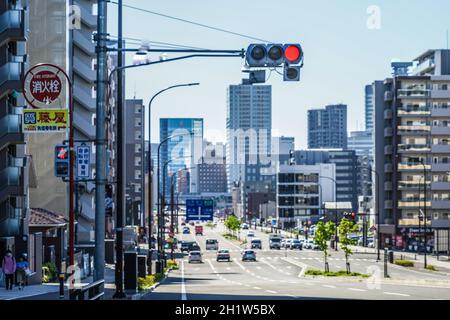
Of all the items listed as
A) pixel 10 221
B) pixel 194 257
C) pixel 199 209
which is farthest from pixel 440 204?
pixel 10 221

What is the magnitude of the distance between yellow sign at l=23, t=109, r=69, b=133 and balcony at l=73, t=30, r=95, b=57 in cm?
6305

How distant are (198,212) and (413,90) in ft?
190

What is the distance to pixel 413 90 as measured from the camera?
13212cm

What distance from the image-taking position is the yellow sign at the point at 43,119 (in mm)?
23969

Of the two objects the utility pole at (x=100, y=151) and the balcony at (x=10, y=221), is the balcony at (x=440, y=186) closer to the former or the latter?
the balcony at (x=10, y=221)

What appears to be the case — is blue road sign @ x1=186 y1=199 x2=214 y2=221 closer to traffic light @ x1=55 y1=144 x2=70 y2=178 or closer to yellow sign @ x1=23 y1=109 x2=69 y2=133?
traffic light @ x1=55 y1=144 x2=70 y2=178

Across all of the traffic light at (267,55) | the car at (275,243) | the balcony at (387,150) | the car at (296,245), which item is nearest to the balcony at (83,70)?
the car at (275,243)

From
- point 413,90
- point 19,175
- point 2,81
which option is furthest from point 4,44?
point 413,90

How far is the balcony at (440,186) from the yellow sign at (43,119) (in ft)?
367

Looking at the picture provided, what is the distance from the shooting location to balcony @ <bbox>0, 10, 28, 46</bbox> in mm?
47844
